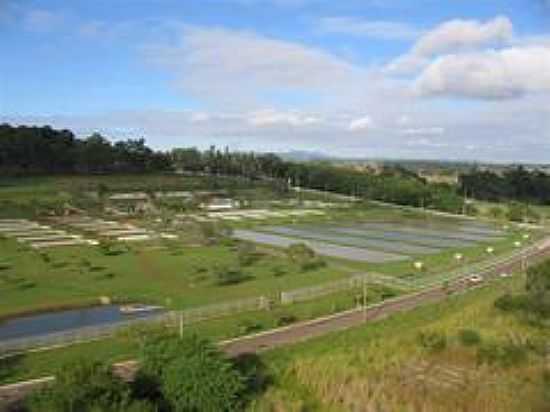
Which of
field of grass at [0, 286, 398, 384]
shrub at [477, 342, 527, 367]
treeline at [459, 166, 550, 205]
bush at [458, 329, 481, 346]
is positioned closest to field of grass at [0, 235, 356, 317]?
field of grass at [0, 286, 398, 384]

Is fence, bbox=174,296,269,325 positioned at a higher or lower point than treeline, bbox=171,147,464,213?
lower

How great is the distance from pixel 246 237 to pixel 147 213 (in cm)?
1693

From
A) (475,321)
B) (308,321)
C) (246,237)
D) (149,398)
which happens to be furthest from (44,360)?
(246,237)

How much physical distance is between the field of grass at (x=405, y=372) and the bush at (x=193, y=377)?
4.09 ft

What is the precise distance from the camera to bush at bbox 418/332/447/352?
3072 cm

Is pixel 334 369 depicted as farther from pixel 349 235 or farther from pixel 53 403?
pixel 349 235

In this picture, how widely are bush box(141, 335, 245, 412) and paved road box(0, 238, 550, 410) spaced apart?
222 cm

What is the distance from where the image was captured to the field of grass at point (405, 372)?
24.5 m

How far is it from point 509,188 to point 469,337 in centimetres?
9771

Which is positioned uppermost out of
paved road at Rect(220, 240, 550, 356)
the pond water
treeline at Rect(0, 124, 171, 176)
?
treeline at Rect(0, 124, 171, 176)

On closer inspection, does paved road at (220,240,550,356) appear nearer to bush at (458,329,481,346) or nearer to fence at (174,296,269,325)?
fence at (174,296,269,325)

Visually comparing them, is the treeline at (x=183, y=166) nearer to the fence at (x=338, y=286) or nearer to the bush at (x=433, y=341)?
the fence at (x=338, y=286)

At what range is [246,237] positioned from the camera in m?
68.9

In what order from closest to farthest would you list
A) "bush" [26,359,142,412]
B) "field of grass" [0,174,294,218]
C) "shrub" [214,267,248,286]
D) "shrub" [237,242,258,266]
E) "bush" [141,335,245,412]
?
"bush" [26,359,142,412] < "bush" [141,335,245,412] < "shrub" [214,267,248,286] < "shrub" [237,242,258,266] < "field of grass" [0,174,294,218]
